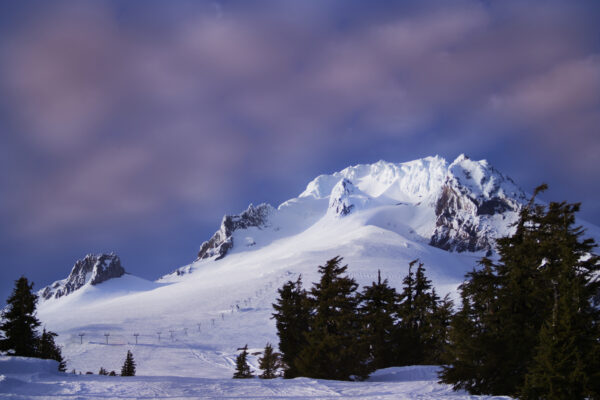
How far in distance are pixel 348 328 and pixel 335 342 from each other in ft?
5.63

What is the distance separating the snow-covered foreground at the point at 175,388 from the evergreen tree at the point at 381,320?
919cm

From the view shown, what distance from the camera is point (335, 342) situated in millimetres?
21094

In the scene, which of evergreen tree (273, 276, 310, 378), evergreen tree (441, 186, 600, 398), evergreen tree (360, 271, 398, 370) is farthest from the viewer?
evergreen tree (360, 271, 398, 370)

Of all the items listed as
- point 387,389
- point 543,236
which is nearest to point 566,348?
point 543,236

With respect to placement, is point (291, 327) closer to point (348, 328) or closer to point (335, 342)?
point (348, 328)

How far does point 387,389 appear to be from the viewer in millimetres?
17531

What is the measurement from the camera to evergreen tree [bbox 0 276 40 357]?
98.3 ft

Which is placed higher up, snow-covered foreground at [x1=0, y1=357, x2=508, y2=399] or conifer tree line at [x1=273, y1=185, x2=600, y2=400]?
conifer tree line at [x1=273, y1=185, x2=600, y2=400]

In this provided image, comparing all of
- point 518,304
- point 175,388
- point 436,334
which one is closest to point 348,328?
point 518,304

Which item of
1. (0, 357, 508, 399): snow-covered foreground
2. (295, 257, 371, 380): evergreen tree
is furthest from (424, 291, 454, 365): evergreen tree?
(0, 357, 508, 399): snow-covered foreground

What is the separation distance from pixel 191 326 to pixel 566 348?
110m

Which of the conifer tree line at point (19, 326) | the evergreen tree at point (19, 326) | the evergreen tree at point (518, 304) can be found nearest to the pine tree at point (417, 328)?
the evergreen tree at point (518, 304)

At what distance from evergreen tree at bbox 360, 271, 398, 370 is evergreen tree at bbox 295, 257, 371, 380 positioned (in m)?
5.10

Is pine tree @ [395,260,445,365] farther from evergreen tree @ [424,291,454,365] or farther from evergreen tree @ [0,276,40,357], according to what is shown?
evergreen tree @ [0,276,40,357]
